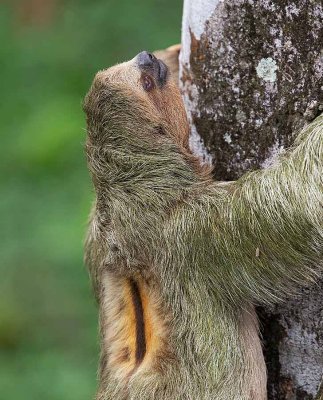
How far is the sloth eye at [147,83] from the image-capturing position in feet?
14.2

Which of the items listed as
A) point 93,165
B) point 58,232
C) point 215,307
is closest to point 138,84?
point 93,165

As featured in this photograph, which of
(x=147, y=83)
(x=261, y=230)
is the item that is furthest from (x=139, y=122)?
(x=261, y=230)

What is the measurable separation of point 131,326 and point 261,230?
0.92 meters

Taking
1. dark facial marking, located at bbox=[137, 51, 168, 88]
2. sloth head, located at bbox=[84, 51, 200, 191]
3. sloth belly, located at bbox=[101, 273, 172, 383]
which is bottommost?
sloth belly, located at bbox=[101, 273, 172, 383]

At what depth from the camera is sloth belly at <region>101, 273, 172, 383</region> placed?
4248mm

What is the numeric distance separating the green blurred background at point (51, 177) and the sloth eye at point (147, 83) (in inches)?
162

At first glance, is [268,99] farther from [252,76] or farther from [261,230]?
[261,230]

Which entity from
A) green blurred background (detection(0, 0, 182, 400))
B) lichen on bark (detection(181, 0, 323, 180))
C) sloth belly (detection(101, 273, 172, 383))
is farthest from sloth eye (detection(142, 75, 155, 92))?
green blurred background (detection(0, 0, 182, 400))

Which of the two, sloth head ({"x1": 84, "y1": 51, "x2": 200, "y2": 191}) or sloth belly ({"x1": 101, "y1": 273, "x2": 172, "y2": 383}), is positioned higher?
sloth head ({"x1": 84, "y1": 51, "x2": 200, "y2": 191})

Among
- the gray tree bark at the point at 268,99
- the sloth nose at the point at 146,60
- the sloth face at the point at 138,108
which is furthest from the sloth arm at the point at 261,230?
the sloth nose at the point at 146,60

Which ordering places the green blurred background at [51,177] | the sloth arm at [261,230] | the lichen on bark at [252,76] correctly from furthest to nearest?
the green blurred background at [51,177]
the lichen on bark at [252,76]
the sloth arm at [261,230]

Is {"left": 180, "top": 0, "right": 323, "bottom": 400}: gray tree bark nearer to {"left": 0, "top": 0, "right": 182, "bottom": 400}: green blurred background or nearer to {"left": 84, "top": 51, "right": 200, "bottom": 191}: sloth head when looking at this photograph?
{"left": 84, "top": 51, "right": 200, "bottom": 191}: sloth head

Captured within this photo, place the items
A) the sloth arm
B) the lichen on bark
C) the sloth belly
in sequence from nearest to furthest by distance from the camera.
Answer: the sloth arm, the lichen on bark, the sloth belly

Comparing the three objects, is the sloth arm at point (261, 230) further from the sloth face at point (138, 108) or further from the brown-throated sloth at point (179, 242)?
the sloth face at point (138, 108)
